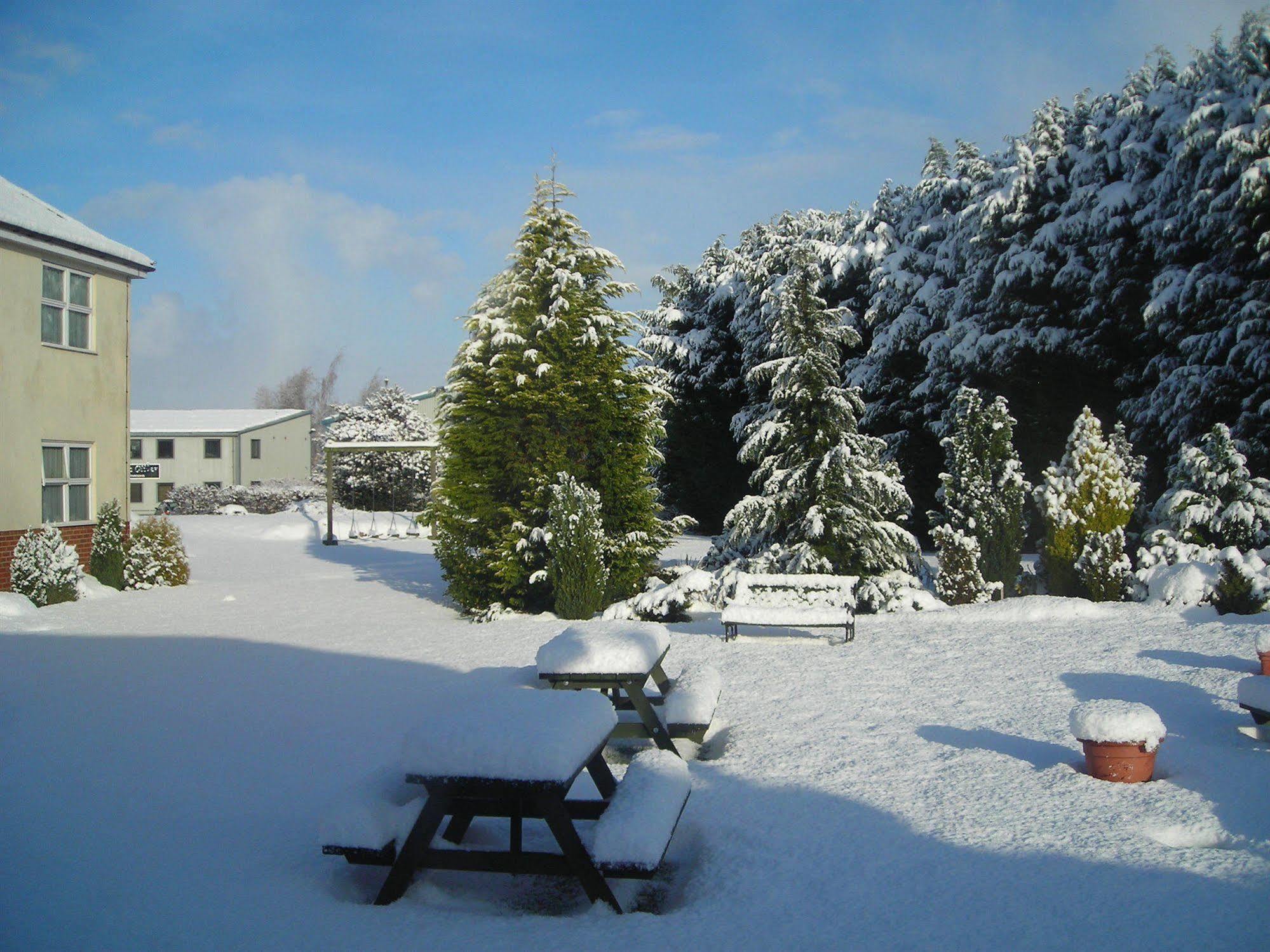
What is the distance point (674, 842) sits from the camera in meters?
4.63

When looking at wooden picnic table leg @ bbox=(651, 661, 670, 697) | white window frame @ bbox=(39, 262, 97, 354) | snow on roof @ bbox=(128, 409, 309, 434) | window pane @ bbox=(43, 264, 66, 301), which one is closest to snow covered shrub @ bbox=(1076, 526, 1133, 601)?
wooden picnic table leg @ bbox=(651, 661, 670, 697)

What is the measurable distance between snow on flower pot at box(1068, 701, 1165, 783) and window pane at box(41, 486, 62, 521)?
592 inches

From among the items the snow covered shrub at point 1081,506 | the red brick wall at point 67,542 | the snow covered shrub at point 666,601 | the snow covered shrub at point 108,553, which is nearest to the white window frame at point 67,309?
the snow covered shrub at point 108,553

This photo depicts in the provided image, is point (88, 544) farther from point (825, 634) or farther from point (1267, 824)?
point (1267, 824)

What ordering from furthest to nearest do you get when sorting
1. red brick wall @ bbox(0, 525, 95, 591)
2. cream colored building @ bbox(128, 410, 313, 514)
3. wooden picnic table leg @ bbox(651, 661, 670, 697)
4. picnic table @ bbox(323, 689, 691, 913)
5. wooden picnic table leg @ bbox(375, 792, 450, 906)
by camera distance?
cream colored building @ bbox(128, 410, 313, 514)
red brick wall @ bbox(0, 525, 95, 591)
wooden picnic table leg @ bbox(651, 661, 670, 697)
wooden picnic table leg @ bbox(375, 792, 450, 906)
picnic table @ bbox(323, 689, 691, 913)

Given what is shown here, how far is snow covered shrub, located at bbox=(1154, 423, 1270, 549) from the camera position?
1134cm

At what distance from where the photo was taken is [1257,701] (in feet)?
19.4

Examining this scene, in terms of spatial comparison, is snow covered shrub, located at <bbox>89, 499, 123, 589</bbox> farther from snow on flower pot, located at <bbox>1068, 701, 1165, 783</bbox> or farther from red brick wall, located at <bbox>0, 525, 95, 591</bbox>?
snow on flower pot, located at <bbox>1068, 701, 1165, 783</bbox>

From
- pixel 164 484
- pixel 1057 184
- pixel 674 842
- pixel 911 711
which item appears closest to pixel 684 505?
pixel 1057 184

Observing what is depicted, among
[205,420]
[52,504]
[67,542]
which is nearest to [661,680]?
[67,542]

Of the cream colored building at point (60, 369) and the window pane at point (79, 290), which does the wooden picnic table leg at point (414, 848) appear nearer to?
the cream colored building at point (60, 369)

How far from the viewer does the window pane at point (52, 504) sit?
1479 cm

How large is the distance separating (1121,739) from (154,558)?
14.7 metres

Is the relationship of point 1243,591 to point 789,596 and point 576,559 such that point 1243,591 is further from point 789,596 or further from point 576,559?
point 576,559
